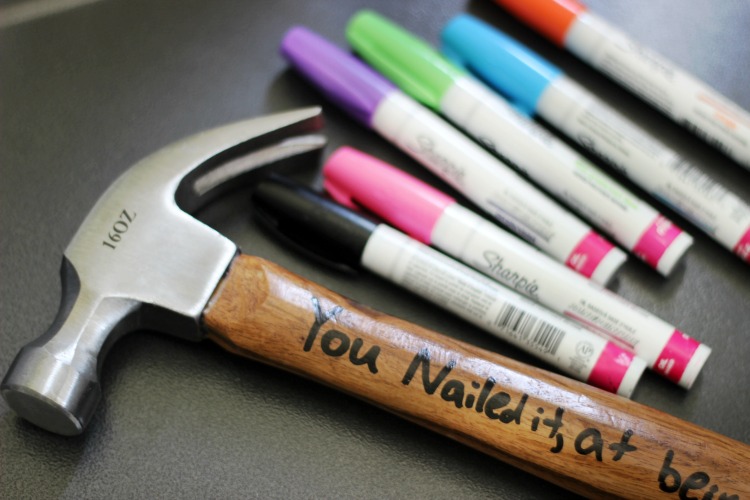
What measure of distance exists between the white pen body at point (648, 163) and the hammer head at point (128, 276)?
0.28 metres

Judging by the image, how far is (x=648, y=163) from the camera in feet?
2.42

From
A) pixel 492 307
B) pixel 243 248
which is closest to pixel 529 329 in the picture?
pixel 492 307

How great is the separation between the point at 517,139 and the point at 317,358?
29 cm

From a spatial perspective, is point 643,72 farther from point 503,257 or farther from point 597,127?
point 503,257

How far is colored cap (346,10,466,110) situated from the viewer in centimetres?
77

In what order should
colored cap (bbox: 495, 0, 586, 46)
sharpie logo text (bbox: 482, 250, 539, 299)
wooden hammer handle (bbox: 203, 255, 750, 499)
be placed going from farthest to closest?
colored cap (bbox: 495, 0, 586, 46)
sharpie logo text (bbox: 482, 250, 539, 299)
wooden hammer handle (bbox: 203, 255, 750, 499)

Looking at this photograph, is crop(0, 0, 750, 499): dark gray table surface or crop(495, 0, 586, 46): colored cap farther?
crop(495, 0, 586, 46): colored cap

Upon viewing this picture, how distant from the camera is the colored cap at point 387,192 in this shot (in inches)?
28.0

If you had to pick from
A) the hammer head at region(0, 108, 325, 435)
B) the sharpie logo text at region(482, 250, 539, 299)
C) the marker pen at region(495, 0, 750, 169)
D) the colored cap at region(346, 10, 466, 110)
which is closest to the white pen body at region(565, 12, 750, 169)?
the marker pen at region(495, 0, 750, 169)

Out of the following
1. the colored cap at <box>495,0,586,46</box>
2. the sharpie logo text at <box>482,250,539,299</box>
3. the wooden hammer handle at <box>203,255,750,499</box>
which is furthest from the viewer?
the colored cap at <box>495,0,586,46</box>

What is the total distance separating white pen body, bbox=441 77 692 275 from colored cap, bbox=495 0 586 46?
0.33 feet

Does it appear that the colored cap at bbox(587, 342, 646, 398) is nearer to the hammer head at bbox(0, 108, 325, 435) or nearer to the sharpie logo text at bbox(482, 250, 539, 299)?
the sharpie logo text at bbox(482, 250, 539, 299)

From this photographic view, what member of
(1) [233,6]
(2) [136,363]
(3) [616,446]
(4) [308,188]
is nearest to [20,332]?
(2) [136,363]

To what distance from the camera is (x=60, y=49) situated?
78cm
